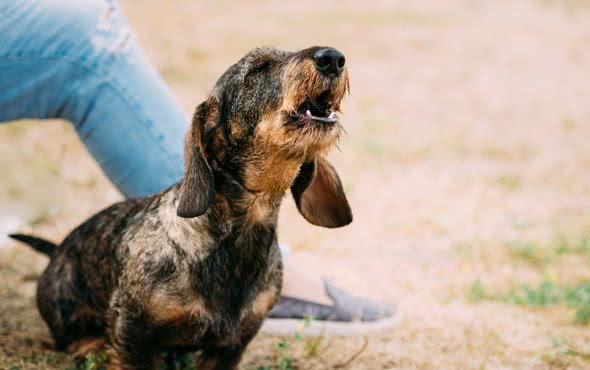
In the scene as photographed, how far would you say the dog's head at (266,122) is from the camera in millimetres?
3248

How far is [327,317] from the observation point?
4.61 metres

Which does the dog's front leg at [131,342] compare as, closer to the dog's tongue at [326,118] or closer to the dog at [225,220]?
the dog at [225,220]

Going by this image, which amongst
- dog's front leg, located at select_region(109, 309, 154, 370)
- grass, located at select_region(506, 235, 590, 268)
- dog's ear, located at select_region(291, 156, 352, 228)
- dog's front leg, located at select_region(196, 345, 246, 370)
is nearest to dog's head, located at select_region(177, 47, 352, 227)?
dog's ear, located at select_region(291, 156, 352, 228)

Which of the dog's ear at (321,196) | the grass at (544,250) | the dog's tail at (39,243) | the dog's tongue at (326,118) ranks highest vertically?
the grass at (544,250)

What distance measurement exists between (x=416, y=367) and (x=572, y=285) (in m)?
2.08

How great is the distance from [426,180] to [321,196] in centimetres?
489

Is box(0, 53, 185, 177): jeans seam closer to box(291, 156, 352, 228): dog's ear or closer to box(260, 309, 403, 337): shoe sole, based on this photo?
box(291, 156, 352, 228): dog's ear

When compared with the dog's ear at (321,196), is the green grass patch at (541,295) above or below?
above

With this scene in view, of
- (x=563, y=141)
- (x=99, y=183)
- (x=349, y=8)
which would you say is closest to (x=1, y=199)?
(x=99, y=183)

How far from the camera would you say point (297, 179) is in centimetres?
389

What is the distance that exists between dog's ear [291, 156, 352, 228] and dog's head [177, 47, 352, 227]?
0.16 m

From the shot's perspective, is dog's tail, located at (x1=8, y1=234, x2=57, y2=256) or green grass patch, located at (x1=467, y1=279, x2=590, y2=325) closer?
dog's tail, located at (x1=8, y1=234, x2=57, y2=256)

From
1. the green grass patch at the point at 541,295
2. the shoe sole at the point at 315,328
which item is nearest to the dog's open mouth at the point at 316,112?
the shoe sole at the point at 315,328

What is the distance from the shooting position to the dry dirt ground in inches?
180
